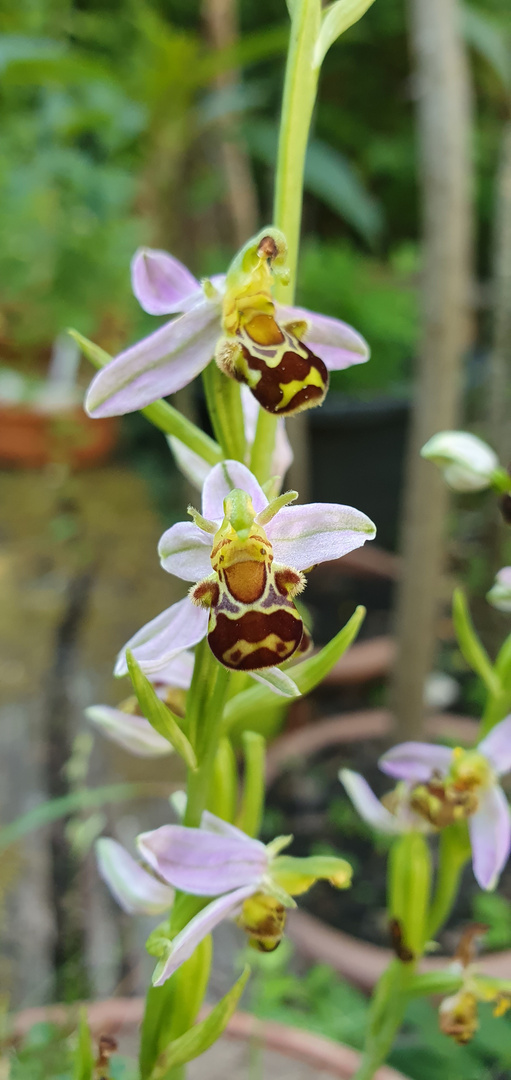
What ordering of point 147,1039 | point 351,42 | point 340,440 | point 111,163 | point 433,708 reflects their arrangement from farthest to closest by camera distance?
point 351,42, point 111,163, point 340,440, point 433,708, point 147,1039

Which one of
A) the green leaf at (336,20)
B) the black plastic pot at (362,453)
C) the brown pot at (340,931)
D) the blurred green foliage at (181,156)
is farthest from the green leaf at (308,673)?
the black plastic pot at (362,453)

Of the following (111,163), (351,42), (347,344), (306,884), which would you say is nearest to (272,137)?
(111,163)

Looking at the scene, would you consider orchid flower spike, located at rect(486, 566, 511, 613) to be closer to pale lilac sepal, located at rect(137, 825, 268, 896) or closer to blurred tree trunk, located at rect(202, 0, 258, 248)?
pale lilac sepal, located at rect(137, 825, 268, 896)

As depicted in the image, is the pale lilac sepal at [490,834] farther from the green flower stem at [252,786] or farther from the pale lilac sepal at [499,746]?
→ the green flower stem at [252,786]

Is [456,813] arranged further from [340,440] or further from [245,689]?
[340,440]

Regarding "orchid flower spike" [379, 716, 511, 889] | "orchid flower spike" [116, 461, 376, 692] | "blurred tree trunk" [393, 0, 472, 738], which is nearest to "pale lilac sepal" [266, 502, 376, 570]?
"orchid flower spike" [116, 461, 376, 692]
